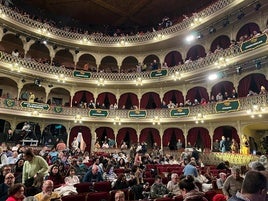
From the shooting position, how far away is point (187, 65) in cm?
1727

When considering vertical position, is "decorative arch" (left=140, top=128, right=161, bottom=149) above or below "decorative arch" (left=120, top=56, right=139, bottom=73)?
below

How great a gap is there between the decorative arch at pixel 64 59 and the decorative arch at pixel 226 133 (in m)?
14.7

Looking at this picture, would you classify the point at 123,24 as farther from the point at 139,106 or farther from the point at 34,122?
the point at 34,122

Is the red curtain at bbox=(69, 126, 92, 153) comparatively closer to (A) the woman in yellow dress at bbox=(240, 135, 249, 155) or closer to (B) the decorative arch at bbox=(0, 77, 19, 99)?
(B) the decorative arch at bbox=(0, 77, 19, 99)

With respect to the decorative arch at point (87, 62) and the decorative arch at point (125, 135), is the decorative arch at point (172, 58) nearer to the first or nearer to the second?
the decorative arch at point (125, 135)

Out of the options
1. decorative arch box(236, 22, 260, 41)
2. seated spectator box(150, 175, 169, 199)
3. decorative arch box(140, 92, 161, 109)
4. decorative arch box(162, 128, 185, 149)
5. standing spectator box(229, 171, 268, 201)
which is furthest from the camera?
decorative arch box(140, 92, 161, 109)

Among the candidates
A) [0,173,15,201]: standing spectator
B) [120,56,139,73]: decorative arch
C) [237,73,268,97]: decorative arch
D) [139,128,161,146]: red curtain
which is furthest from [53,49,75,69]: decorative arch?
[0,173,15,201]: standing spectator

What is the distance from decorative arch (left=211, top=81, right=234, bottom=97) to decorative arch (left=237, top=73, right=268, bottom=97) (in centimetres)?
89

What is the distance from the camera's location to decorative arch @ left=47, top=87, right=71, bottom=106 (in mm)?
21109

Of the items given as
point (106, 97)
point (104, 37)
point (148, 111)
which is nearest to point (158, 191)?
point (148, 111)

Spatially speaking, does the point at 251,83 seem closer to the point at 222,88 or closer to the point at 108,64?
the point at 222,88

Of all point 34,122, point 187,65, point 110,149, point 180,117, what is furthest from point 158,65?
point 34,122

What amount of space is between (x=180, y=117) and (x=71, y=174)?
12285 mm

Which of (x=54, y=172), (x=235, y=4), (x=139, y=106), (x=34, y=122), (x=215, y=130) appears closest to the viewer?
(x=54, y=172)
